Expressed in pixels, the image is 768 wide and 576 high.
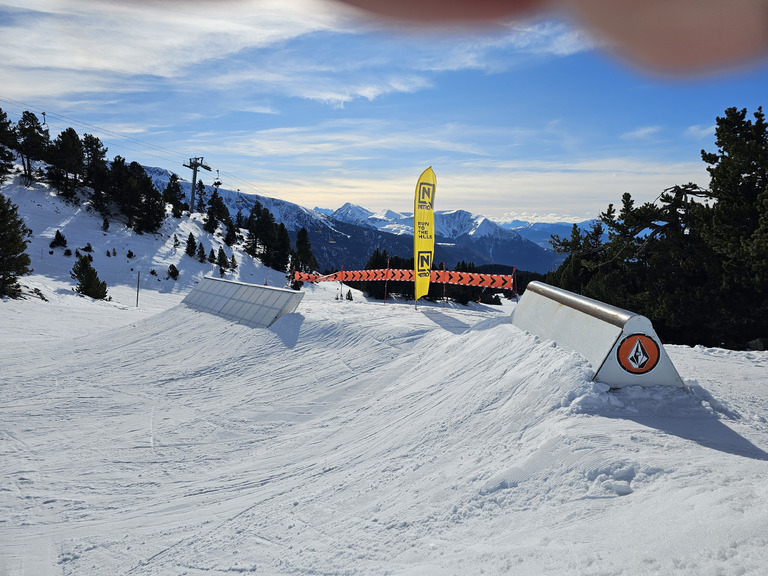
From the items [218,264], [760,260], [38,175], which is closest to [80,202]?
[38,175]

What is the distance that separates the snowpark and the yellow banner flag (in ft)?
12.0

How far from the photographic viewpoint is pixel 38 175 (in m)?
63.9

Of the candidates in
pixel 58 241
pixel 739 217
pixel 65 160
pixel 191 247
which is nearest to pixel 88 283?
pixel 58 241

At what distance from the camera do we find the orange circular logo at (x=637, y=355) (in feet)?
19.6

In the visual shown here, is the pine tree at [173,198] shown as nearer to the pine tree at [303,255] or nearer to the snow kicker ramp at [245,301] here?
the pine tree at [303,255]

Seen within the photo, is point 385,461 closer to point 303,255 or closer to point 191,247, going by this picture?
point 191,247

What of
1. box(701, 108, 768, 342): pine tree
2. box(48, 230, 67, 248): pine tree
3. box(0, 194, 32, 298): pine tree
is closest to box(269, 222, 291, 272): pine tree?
box(48, 230, 67, 248): pine tree

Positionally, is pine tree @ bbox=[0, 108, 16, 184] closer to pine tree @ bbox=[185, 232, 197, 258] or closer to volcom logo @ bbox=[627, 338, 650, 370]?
pine tree @ bbox=[185, 232, 197, 258]

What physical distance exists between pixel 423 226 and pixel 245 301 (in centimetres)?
722

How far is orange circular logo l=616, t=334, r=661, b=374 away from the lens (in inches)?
235

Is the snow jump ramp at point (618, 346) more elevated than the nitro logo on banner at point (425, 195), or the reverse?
the nitro logo on banner at point (425, 195)

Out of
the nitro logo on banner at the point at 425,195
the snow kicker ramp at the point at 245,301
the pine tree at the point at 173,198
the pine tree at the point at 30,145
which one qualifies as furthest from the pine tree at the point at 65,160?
the nitro logo on banner at the point at 425,195

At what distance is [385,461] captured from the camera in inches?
244

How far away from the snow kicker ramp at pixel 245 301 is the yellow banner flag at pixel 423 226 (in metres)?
4.54
